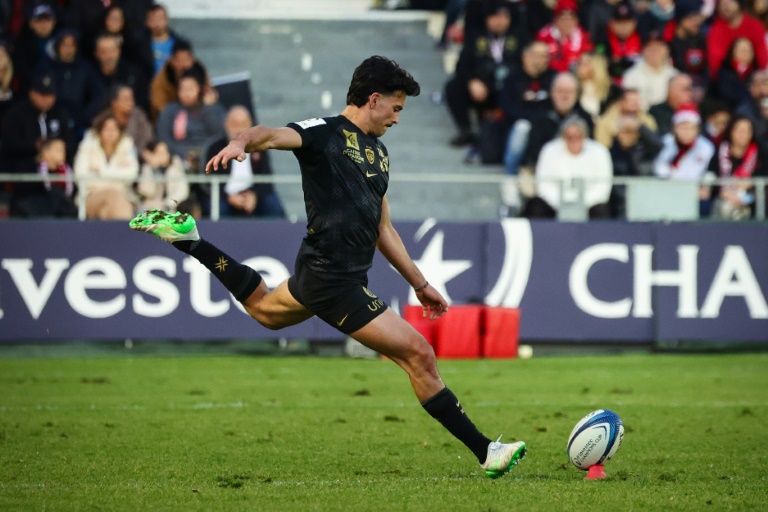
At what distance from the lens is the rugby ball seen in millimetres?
7918

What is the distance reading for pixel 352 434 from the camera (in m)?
9.96

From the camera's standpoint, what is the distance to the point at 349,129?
784cm

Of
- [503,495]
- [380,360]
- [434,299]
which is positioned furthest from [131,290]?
[503,495]

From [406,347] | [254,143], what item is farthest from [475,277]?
[254,143]

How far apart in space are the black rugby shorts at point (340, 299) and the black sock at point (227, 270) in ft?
2.10

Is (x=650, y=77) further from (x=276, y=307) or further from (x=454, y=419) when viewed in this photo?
(x=454, y=419)

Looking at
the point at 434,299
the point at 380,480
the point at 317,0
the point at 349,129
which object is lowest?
the point at 380,480

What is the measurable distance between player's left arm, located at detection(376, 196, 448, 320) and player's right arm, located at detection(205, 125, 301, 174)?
3.02ft

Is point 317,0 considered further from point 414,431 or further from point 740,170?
point 414,431

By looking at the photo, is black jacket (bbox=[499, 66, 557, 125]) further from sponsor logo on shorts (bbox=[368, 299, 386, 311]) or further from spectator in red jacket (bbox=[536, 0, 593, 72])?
sponsor logo on shorts (bbox=[368, 299, 386, 311])

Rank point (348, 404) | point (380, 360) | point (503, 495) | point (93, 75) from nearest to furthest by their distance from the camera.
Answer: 1. point (503, 495)
2. point (348, 404)
3. point (380, 360)
4. point (93, 75)

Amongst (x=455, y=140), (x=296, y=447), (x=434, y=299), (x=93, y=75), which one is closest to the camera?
(x=434, y=299)

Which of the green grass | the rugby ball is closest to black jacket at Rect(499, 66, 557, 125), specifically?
the green grass

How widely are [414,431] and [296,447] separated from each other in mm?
1263
